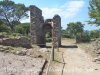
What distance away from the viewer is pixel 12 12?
153ft

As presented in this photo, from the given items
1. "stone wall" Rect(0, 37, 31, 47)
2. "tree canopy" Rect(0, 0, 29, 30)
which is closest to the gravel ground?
"stone wall" Rect(0, 37, 31, 47)

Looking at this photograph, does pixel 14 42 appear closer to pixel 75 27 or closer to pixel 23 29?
pixel 23 29

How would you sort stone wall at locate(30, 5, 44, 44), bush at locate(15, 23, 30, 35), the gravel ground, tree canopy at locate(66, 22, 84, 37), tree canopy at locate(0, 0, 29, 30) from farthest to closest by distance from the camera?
tree canopy at locate(0, 0, 29, 30), tree canopy at locate(66, 22, 84, 37), bush at locate(15, 23, 30, 35), stone wall at locate(30, 5, 44, 44), the gravel ground

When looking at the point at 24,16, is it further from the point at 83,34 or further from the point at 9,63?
the point at 9,63

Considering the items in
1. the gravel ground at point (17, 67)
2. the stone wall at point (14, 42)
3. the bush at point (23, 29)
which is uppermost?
the bush at point (23, 29)

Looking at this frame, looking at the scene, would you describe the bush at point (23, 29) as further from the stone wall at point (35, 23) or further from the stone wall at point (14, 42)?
the stone wall at point (14, 42)

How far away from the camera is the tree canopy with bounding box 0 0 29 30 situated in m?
46.9

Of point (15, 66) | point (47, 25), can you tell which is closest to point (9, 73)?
point (15, 66)

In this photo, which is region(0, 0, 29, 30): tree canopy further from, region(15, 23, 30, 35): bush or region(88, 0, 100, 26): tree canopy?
region(88, 0, 100, 26): tree canopy

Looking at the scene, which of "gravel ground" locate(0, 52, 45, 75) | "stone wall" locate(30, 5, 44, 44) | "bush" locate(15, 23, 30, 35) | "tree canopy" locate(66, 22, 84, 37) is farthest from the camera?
"tree canopy" locate(66, 22, 84, 37)

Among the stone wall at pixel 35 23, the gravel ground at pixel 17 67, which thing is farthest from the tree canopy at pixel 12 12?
the gravel ground at pixel 17 67

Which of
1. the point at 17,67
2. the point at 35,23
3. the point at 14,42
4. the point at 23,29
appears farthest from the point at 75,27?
the point at 17,67

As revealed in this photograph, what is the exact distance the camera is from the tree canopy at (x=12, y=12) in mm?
46853

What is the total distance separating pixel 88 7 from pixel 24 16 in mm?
29489
